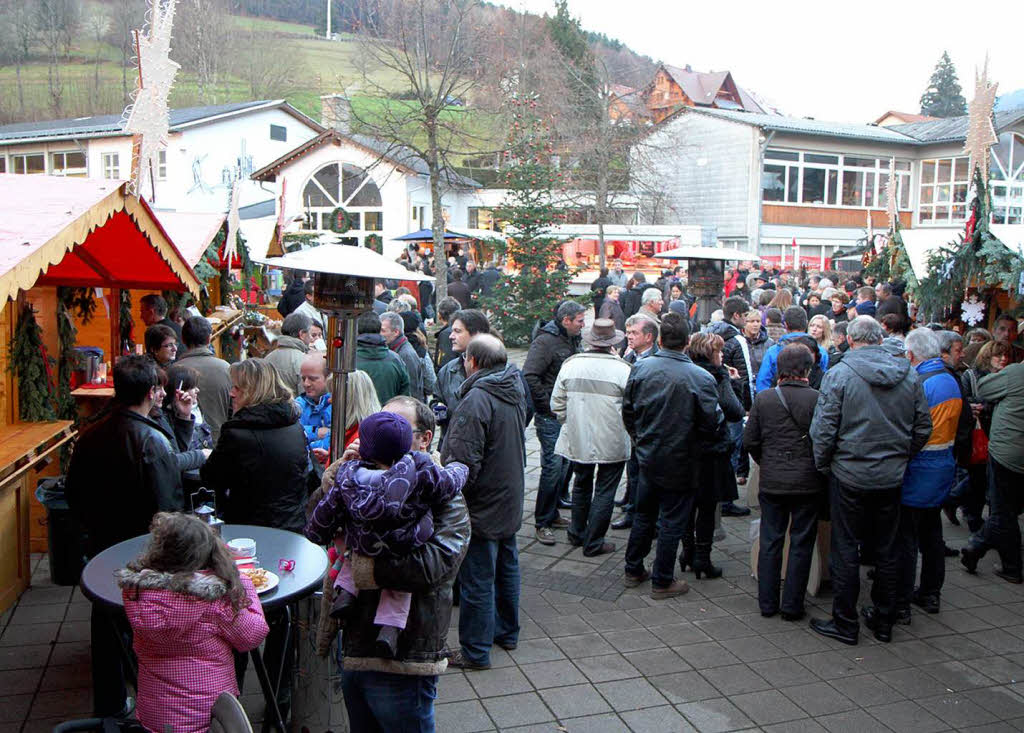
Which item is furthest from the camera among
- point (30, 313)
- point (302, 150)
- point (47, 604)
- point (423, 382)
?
point (302, 150)

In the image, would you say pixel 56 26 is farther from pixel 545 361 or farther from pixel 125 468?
pixel 125 468

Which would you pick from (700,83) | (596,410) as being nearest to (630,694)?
(596,410)

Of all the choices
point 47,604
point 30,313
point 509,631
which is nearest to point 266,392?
point 509,631

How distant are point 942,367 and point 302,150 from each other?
31.7 m

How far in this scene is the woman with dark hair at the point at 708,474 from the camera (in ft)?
20.3

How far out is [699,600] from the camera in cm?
598

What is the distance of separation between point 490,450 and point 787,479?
6.63ft

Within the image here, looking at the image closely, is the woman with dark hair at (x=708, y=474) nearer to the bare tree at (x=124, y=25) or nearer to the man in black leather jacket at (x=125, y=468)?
the man in black leather jacket at (x=125, y=468)

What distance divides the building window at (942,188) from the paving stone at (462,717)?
35475 mm

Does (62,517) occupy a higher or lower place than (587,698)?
higher

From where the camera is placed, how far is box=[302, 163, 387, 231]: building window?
3541 centimetres

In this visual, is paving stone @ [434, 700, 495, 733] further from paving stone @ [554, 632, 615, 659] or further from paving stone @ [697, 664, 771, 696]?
paving stone @ [697, 664, 771, 696]

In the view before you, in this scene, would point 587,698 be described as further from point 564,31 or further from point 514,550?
point 564,31

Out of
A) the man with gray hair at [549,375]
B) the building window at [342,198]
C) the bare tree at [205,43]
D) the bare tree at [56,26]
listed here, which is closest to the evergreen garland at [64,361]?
the man with gray hair at [549,375]
